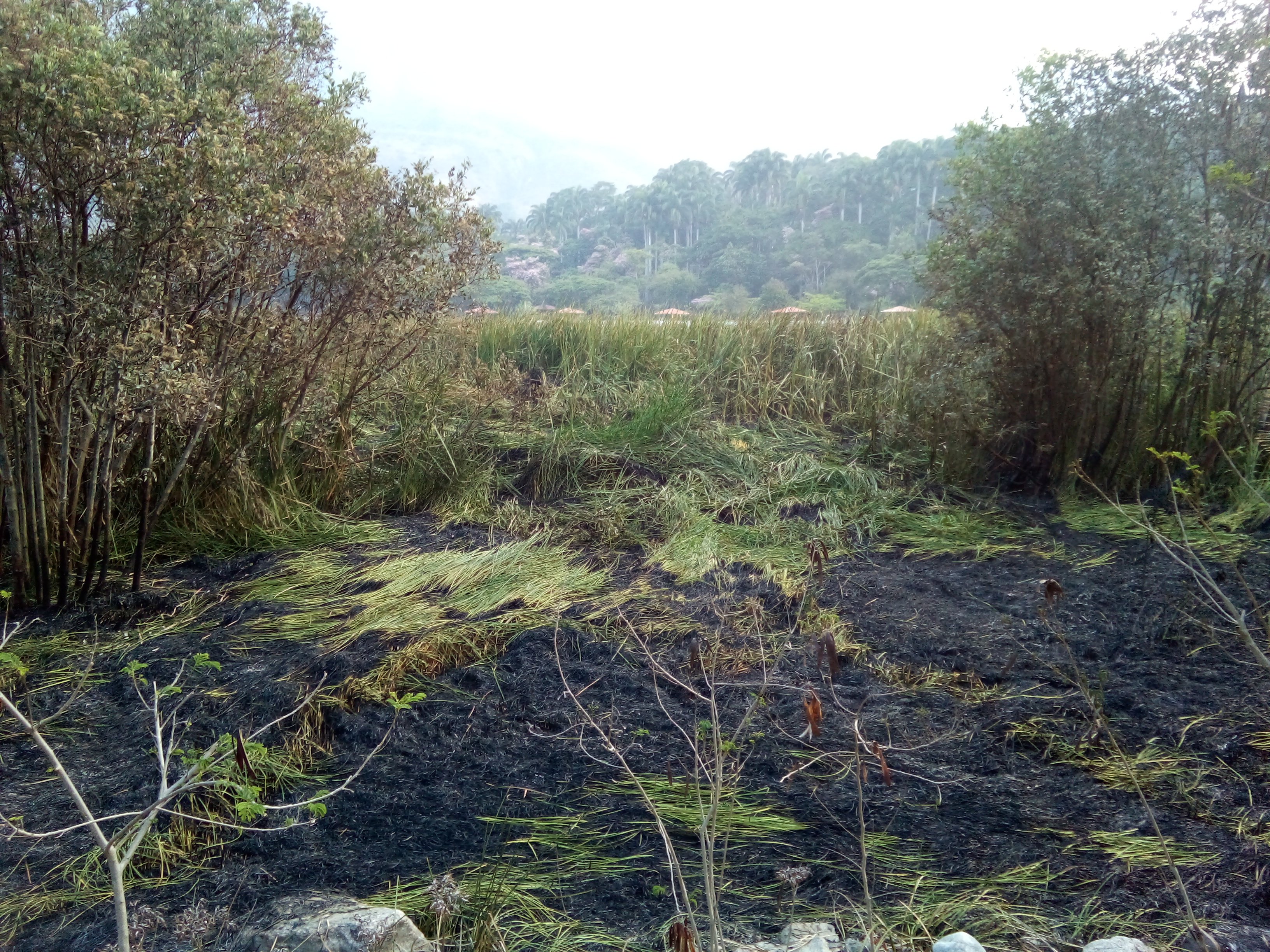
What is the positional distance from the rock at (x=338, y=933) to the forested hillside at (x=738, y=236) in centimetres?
489

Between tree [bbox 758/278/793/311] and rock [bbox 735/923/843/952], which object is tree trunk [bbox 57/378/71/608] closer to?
rock [bbox 735/923/843/952]

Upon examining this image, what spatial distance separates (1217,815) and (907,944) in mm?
922

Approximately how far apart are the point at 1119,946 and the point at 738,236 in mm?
10090

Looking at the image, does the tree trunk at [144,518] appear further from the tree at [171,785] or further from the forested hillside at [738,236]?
the forested hillside at [738,236]

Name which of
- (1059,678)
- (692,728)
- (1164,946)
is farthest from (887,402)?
(1164,946)

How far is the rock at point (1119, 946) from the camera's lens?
1.64m

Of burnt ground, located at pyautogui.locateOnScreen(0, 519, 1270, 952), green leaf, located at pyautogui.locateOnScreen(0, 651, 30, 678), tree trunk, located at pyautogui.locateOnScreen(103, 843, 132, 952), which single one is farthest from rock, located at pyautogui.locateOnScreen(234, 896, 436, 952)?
green leaf, located at pyautogui.locateOnScreen(0, 651, 30, 678)

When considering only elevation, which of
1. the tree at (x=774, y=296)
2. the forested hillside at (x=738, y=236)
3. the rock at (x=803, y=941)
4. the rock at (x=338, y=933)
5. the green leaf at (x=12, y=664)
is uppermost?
the forested hillside at (x=738, y=236)

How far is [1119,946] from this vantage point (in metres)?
1.65

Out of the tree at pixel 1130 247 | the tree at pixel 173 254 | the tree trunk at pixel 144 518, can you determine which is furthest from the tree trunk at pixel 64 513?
the tree at pixel 1130 247

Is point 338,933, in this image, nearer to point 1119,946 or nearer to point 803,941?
point 803,941

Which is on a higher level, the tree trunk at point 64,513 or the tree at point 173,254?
the tree at point 173,254

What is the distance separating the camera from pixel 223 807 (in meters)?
2.23

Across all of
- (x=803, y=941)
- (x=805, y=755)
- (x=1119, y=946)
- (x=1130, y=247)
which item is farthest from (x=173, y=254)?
(x=1130, y=247)
